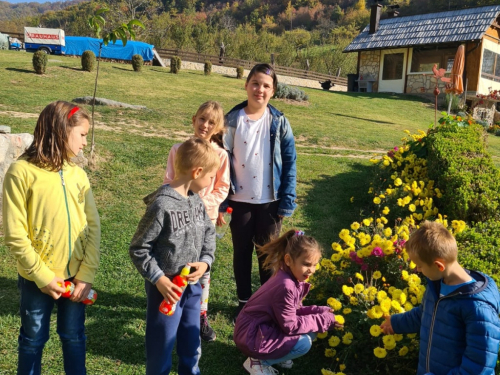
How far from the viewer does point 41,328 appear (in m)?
2.10

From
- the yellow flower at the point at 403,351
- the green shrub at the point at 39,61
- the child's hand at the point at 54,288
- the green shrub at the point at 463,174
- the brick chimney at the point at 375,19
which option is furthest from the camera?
the brick chimney at the point at 375,19

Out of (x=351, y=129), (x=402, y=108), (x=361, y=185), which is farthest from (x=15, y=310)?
(x=402, y=108)

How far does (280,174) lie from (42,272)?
1692 mm

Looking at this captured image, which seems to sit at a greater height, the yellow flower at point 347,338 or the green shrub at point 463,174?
the green shrub at point 463,174

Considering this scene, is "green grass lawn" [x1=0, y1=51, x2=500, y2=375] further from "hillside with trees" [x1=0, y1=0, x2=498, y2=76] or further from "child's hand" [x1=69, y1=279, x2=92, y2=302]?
"hillside with trees" [x1=0, y1=0, x2=498, y2=76]

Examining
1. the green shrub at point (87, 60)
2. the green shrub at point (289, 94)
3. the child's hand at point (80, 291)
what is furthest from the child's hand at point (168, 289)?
the green shrub at point (87, 60)

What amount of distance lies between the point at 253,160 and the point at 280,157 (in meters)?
0.21

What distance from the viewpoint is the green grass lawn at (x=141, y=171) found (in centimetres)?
290

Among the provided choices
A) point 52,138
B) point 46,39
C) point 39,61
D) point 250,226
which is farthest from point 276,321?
point 46,39

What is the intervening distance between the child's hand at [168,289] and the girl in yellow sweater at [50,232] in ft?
1.32

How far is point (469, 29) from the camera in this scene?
23.2m

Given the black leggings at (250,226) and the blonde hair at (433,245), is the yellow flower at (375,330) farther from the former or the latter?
the black leggings at (250,226)

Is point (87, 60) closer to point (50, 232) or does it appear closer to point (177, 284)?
point (50, 232)

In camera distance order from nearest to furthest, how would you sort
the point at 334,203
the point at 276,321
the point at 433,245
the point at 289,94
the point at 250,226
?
the point at 433,245
the point at 276,321
the point at 250,226
the point at 334,203
the point at 289,94
